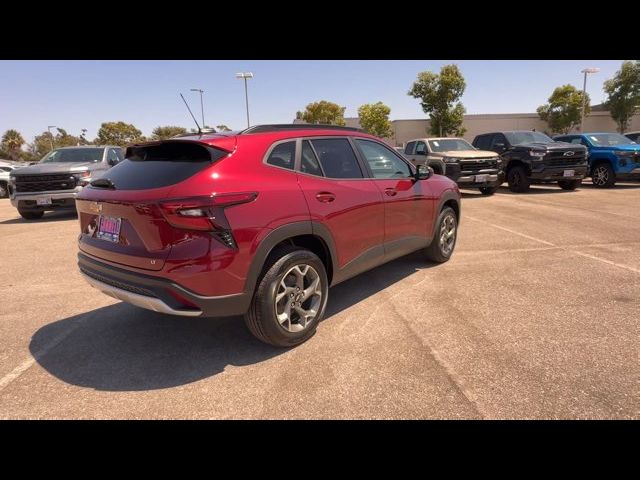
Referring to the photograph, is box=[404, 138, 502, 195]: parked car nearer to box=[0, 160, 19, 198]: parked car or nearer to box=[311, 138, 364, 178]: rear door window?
box=[311, 138, 364, 178]: rear door window

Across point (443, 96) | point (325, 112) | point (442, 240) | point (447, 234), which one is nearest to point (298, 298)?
point (442, 240)

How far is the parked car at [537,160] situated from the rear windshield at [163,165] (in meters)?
12.1

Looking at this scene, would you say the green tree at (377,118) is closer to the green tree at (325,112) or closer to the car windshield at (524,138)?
the green tree at (325,112)

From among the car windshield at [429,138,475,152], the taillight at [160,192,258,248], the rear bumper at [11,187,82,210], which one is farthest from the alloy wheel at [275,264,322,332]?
the car windshield at [429,138,475,152]

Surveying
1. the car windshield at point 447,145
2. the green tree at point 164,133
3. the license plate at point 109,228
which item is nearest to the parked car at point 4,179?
the green tree at point 164,133

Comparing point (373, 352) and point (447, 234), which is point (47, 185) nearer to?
point (447, 234)

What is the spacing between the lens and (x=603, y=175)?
43.3 feet

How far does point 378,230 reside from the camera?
3803 millimetres

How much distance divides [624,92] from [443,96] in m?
20.1

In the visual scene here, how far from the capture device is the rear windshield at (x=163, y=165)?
2.59 m

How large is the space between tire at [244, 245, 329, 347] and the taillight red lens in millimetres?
591
